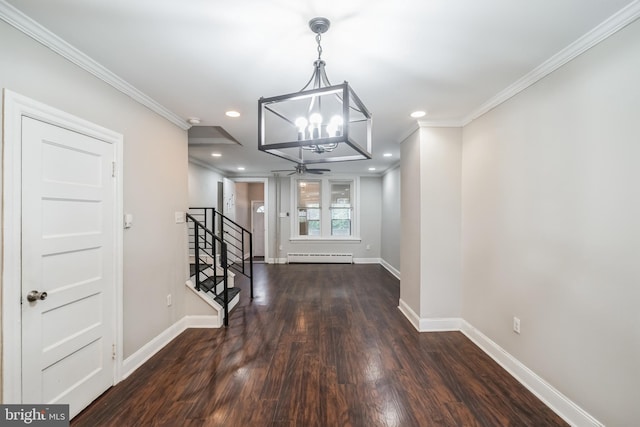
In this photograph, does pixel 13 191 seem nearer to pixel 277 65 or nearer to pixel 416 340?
pixel 277 65

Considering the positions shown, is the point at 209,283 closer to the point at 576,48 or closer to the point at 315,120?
the point at 315,120

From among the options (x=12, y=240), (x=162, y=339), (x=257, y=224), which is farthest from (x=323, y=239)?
(x=12, y=240)

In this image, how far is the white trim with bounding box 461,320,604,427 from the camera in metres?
1.74

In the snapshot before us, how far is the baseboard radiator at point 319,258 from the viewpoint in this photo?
7285mm

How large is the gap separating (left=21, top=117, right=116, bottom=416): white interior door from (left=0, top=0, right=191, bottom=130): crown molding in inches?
20.0

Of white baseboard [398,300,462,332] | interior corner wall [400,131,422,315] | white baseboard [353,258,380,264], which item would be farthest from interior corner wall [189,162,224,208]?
white baseboard [398,300,462,332]

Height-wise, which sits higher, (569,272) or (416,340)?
(569,272)

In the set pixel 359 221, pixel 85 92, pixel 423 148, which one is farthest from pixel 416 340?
pixel 359 221

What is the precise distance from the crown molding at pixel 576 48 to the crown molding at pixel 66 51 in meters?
3.31

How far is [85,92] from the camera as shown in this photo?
1.98 metres

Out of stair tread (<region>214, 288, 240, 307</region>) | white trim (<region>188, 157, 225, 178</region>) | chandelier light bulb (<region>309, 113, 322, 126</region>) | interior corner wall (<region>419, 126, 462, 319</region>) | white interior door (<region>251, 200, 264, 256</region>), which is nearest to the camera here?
chandelier light bulb (<region>309, 113, 322, 126</region>)

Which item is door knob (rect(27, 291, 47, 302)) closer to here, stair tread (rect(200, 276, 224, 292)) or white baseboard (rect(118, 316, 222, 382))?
white baseboard (rect(118, 316, 222, 382))

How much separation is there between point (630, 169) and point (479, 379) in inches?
73.5
